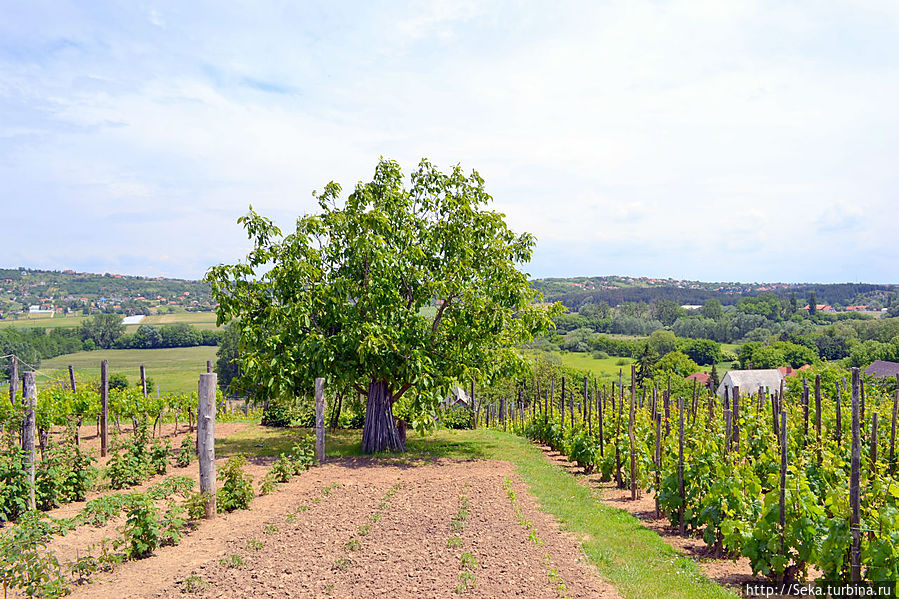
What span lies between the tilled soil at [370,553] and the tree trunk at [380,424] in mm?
4850

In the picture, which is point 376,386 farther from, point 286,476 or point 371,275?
point 286,476

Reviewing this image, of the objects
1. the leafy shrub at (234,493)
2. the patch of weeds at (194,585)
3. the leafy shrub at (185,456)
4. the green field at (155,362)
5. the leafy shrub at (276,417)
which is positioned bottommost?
the green field at (155,362)

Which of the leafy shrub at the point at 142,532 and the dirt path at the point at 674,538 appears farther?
the leafy shrub at the point at 142,532

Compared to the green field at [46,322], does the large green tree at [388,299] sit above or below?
above

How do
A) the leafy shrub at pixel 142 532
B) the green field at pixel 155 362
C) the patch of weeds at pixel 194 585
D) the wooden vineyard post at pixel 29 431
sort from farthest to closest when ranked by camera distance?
the green field at pixel 155 362 < the wooden vineyard post at pixel 29 431 < the leafy shrub at pixel 142 532 < the patch of weeds at pixel 194 585

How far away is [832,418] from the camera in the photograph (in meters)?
13.0

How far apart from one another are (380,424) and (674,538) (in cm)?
893

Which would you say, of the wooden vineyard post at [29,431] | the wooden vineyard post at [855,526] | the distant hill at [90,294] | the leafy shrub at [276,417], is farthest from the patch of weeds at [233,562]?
the distant hill at [90,294]

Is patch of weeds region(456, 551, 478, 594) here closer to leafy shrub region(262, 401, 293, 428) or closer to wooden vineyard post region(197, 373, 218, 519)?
wooden vineyard post region(197, 373, 218, 519)

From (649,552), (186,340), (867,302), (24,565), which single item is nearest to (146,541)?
(24,565)

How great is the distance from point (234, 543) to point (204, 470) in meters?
1.81

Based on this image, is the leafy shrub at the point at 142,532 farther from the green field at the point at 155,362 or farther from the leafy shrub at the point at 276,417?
the green field at the point at 155,362

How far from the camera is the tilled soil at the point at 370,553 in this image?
5918 millimetres

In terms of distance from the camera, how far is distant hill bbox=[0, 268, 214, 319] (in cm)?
11525
